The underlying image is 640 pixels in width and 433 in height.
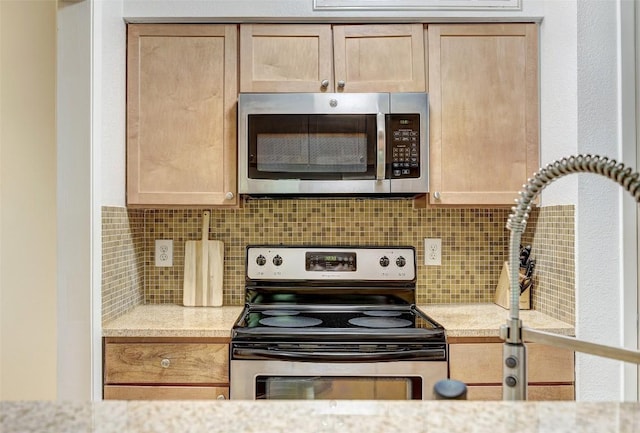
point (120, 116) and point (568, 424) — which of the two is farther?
point (120, 116)

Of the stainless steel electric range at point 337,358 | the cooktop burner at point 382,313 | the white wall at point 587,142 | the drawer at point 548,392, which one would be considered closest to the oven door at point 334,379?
the stainless steel electric range at point 337,358

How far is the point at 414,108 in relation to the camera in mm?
2082

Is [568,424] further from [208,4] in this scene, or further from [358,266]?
[208,4]

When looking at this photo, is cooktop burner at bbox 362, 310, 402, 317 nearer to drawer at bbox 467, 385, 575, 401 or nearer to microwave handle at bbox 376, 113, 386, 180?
drawer at bbox 467, 385, 575, 401

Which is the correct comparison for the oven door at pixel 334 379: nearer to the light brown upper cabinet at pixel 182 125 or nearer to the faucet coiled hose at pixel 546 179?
the light brown upper cabinet at pixel 182 125

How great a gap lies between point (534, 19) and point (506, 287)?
117 centimetres

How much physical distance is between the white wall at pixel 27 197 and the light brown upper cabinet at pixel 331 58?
3.01 ft

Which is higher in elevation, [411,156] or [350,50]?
[350,50]

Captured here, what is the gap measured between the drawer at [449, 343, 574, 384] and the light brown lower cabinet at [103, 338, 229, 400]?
864mm

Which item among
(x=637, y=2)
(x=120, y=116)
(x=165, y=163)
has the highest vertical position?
(x=637, y=2)

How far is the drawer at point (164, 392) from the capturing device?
1.85m

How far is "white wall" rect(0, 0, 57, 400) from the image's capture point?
209 centimetres

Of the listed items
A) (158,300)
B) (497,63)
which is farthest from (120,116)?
(497,63)

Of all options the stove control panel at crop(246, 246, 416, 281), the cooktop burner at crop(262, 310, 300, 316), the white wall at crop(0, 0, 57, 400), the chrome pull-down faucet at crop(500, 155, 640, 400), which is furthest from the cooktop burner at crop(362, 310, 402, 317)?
the white wall at crop(0, 0, 57, 400)
